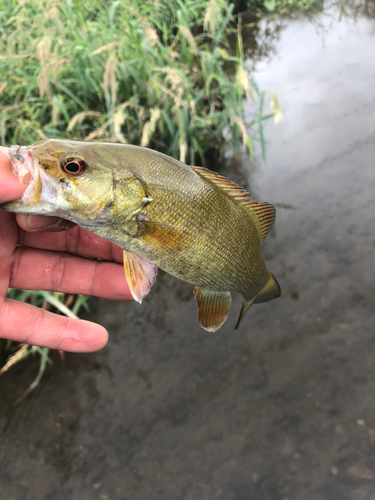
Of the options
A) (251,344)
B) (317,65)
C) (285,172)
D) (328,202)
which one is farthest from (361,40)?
(251,344)

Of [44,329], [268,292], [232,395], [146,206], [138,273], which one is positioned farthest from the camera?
[232,395]

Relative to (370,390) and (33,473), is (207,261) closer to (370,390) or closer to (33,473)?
(370,390)

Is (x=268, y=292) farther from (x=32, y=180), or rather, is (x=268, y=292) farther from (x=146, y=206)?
(x=32, y=180)

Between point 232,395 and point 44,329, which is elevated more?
point 44,329

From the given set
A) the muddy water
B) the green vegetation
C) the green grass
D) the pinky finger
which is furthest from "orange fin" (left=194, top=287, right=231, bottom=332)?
the green grass

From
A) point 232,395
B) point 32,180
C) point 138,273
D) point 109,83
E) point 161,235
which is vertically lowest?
point 232,395

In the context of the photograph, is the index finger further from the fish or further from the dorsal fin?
the dorsal fin

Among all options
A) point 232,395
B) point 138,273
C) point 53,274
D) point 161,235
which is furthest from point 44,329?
point 232,395
